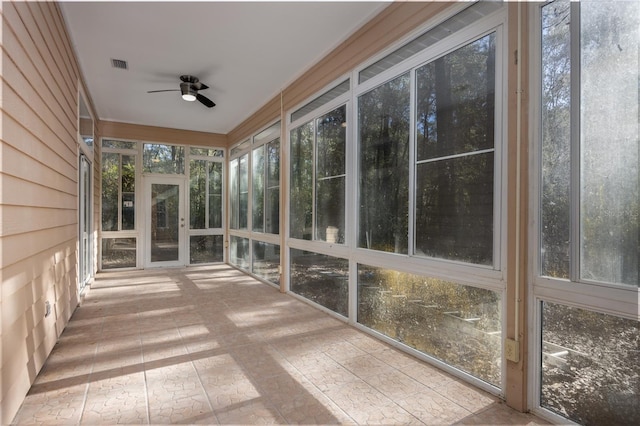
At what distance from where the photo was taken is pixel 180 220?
7.52m

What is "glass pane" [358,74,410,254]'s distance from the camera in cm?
300

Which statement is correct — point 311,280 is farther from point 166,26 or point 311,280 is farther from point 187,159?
point 187,159

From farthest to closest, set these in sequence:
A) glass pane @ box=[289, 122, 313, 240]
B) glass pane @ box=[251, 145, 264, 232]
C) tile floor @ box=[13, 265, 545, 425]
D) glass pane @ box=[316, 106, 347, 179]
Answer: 1. glass pane @ box=[251, 145, 264, 232]
2. glass pane @ box=[289, 122, 313, 240]
3. glass pane @ box=[316, 106, 347, 179]
4. tile floor @ box=[13, 265, 545, 425]

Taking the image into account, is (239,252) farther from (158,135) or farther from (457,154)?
(457,154)

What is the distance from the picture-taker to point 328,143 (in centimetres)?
412

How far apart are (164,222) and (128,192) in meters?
0.91

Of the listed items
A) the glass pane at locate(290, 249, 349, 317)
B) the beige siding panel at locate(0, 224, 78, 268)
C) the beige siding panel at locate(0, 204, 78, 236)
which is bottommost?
the glass pane at locate(290, 249, 349, 317)

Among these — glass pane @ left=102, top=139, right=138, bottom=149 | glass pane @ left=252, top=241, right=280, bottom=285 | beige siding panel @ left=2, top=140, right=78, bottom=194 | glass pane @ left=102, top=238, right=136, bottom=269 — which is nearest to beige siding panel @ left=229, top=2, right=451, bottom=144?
glass pane @ left=252, top=241, right=280, bottom=285

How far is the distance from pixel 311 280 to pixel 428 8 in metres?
3.24

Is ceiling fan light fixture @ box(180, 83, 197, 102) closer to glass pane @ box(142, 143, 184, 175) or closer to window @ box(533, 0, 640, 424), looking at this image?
glass pane @ box(142, 143, 184, 175)

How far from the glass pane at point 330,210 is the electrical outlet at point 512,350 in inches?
78.2

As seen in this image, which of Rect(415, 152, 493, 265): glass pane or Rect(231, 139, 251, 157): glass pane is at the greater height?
Rect(231, 139, 251, 157): glass pane

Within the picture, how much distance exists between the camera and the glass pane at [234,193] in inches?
292

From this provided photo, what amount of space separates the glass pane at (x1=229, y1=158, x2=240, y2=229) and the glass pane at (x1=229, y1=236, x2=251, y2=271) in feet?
1.12
